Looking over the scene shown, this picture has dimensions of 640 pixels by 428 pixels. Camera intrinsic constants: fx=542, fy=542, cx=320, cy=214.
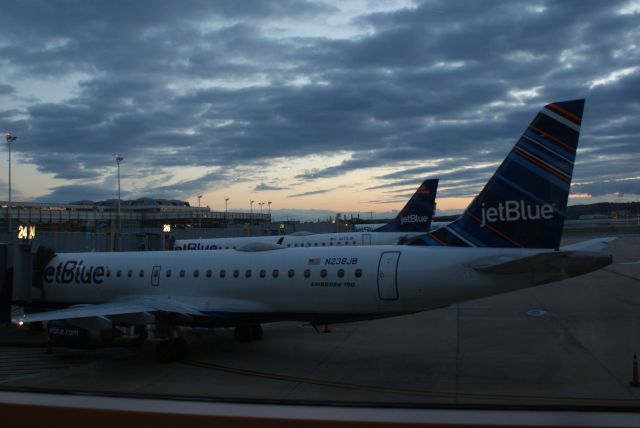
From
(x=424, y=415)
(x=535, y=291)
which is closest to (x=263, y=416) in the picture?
(x=424, y=415)

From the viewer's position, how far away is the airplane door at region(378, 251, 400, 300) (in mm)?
14203

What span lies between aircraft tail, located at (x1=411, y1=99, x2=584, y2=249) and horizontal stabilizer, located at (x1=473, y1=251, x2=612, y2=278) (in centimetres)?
92

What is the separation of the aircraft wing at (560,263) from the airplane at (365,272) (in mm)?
23

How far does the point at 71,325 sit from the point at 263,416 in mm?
13767

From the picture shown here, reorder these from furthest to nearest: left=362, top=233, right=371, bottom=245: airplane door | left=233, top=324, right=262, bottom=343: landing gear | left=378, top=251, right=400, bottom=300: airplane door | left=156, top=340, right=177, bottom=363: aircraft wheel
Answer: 1. left=362, top=233, right=371, bottom=245: airplane door
2. left=233, top=324, right=262, bottom=343: landing gear
3. left=156, top=340, right=177, bottom=363: aircraft wheel
4. left=378, top=251, right=400, bottom=300: airplane door

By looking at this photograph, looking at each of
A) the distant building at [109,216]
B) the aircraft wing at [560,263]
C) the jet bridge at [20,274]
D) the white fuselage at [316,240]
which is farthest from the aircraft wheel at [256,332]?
the white fuselage at [316,240]

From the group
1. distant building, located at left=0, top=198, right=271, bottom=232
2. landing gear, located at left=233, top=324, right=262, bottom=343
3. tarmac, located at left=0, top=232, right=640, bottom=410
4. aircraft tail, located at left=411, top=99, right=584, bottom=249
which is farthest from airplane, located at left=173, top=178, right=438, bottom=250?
aircraft tail, located at left=411, top=99, right=584, bottom=249

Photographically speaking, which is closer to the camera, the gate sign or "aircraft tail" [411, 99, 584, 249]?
A: "aircraft tail" [411, 99, 584, 249]

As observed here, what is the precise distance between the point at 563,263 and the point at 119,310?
1167cm

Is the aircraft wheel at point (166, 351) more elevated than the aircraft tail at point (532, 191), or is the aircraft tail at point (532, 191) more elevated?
the aircraft tail at point (532, 191)

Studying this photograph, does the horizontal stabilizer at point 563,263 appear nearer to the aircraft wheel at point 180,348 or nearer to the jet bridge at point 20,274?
the aircraft wheel at point 180,348

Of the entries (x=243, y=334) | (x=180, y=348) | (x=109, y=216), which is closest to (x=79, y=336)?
(x=180, y=348)

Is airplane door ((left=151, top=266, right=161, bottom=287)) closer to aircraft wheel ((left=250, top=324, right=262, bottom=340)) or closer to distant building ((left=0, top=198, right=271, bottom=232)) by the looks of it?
aircraft wheel ((left=250, top=324, right=262, bottom=340))

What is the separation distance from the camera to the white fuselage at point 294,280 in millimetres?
13664
